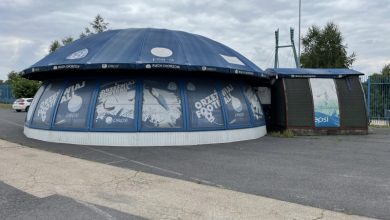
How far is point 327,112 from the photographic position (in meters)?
16.7

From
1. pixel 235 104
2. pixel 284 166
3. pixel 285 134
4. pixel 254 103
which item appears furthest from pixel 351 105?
pixel 284 166

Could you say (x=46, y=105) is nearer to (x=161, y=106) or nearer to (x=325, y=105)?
(x=161, y=106)

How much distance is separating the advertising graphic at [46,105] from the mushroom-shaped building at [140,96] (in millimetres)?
37

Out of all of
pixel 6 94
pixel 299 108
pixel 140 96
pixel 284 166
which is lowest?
pixel 284 166

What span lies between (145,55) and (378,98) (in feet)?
50.3

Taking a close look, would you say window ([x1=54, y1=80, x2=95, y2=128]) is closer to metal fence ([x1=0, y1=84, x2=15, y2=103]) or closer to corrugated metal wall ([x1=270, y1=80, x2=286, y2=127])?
corrugated metal wall ([x1=270, y1=80, x2=286, y2=127])

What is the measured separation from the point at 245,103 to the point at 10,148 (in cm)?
814

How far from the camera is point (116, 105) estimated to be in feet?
43.2

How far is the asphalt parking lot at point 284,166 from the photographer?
22.5 feet

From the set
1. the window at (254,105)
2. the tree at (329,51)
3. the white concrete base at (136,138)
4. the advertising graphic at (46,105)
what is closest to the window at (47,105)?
the advertising graphic at (46,105)

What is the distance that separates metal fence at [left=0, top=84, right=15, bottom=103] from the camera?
56222 millimetres

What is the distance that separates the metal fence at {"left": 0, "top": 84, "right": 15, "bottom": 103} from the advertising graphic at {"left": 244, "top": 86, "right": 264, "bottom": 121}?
1851 inches

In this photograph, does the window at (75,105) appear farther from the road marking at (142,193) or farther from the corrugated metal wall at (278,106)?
the corrugated metal wall at (278,106)

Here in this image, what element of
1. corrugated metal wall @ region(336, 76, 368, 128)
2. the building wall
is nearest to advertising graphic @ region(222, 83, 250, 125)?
the building wall
